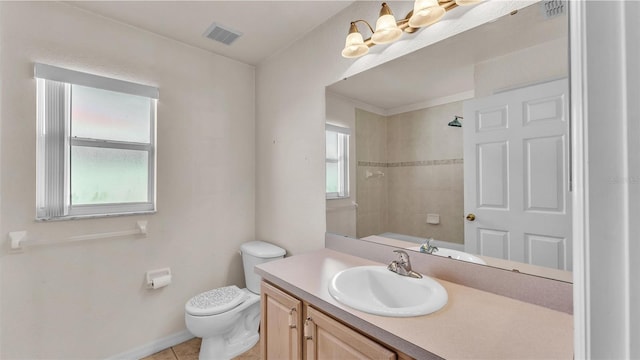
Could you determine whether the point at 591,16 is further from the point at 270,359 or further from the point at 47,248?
the point at 47,248

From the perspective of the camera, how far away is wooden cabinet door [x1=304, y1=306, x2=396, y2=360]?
90 cm

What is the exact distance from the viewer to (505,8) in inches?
42.9

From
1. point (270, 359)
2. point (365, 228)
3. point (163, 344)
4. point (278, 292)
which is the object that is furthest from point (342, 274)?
point (163, 344)

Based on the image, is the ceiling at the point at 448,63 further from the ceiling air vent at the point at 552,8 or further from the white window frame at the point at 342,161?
the white window frame at the point at 342,161

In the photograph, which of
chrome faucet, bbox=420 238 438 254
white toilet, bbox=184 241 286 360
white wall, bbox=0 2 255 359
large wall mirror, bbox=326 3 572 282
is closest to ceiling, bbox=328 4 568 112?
large wall mirror, bbox=326 3 572 282

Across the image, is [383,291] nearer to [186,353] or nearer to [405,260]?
[405,260]

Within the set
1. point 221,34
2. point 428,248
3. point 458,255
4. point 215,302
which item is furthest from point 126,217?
point 458,255

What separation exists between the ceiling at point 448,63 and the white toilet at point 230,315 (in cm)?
138

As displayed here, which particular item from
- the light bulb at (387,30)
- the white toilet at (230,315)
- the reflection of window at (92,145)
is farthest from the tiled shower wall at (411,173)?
the reflection of window at (92,145)

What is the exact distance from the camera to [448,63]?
128 centimetres

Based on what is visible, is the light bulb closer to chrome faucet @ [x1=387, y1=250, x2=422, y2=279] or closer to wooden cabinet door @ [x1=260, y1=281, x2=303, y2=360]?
chrome faucet @ [x1=387, y1=250, x2=422, y2=279]

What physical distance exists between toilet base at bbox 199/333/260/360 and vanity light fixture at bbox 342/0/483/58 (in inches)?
81.9

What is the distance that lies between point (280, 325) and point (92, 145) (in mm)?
1702

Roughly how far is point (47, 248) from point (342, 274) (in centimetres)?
178
